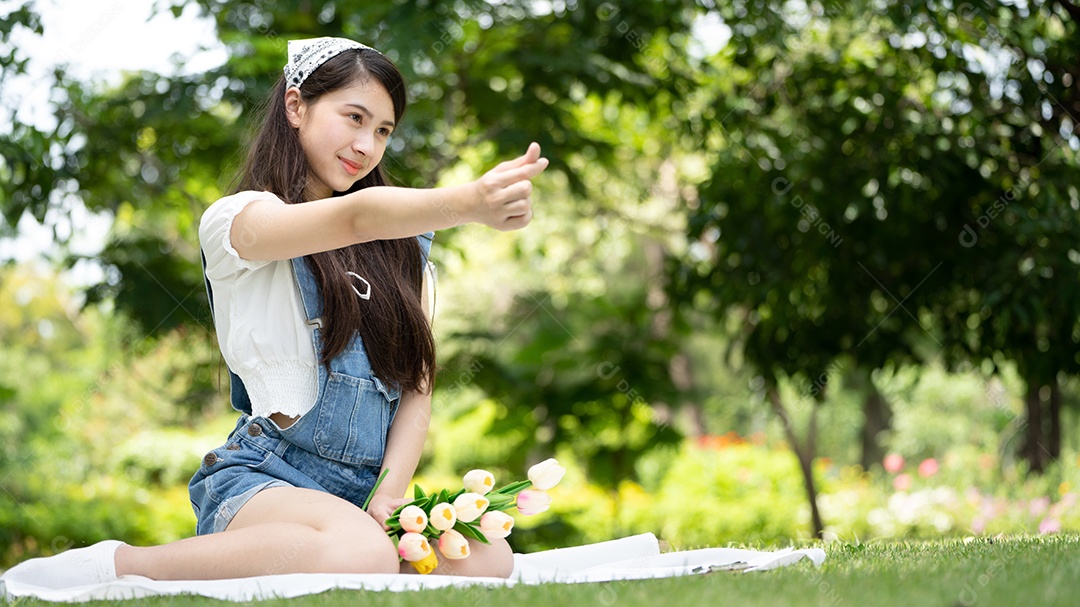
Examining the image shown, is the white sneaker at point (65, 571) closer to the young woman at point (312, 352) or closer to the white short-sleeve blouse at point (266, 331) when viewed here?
the young woman at point (312, 352)

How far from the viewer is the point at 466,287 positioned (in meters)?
15.1

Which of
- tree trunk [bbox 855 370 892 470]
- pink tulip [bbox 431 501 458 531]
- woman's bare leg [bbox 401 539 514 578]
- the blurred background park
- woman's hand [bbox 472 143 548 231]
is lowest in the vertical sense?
tree trunk [bbox 855 370 892 470]

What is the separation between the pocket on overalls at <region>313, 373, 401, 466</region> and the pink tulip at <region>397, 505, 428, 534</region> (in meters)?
0.27

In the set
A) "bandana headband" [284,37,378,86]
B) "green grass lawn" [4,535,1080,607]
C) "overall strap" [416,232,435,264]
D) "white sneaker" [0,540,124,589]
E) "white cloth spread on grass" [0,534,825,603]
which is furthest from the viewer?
"overall strap" [416,232,435,264]

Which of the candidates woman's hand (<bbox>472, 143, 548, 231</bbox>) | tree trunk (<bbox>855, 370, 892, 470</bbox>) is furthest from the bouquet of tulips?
tree trunk (<bbox>855, 370, 892, 470</bbox>)

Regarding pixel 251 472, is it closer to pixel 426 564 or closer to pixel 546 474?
pixel 426 564

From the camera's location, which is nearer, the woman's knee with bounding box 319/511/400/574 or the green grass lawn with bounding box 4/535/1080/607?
the green grass lawn with bounding box 4/535/1080/607

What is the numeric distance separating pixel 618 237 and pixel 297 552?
29.4 ft

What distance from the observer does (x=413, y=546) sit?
2.37m

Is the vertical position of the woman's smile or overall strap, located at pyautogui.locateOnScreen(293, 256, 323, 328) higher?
the woman's smile

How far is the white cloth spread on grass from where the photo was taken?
2.17 metres

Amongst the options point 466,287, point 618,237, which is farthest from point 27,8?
point 466,287

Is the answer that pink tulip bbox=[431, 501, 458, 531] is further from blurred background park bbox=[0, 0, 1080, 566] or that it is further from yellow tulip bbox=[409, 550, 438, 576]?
blurred background park bbox=[0, 0, 1080, 566]

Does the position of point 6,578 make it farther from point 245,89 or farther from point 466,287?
point 466,287
